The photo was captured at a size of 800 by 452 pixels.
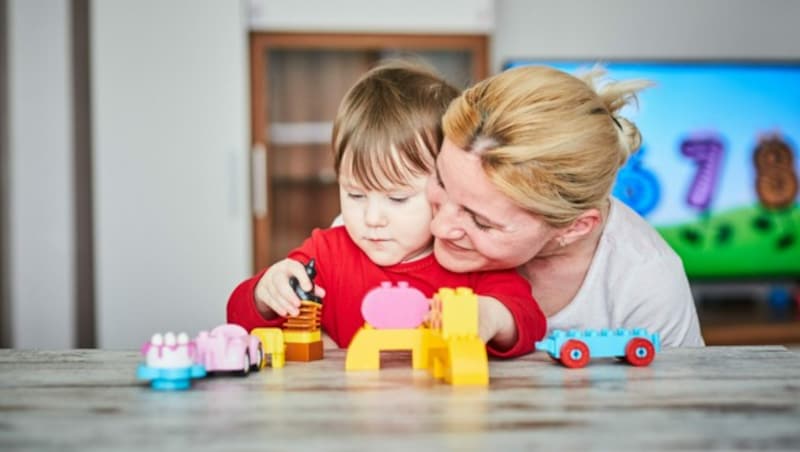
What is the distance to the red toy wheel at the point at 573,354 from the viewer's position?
1051 mm

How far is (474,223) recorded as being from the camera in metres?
1.22

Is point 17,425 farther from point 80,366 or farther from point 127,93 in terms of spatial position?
point 127,93

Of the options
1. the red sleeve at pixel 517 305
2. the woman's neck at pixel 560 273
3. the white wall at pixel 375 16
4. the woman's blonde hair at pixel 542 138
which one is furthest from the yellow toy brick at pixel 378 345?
the white wall at pixel 375 16

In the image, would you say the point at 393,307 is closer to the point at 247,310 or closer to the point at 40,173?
the point at 247,310

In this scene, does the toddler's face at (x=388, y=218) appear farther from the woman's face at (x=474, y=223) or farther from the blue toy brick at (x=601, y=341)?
the blue toy brick at (x=601, y=341)

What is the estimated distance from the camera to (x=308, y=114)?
149 inches

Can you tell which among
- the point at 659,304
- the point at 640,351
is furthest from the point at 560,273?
the point at 640,351

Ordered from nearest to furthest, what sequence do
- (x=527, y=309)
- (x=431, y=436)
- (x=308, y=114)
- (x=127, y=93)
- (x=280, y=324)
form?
(x=431, y=436)
(x=527, y=309)
(x=280, y=324)
(x=127, y=93)
(x=308, y=114)

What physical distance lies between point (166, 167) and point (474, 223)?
100 inches

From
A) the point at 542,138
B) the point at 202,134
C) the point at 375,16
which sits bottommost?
the point at 542,138

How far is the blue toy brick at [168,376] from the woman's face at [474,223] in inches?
A: 17.2

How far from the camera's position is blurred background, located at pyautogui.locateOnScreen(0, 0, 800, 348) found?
139 inches

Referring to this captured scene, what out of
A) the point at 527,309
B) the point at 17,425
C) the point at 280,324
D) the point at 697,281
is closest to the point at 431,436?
the point at 17,425

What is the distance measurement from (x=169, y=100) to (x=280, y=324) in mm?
2437
